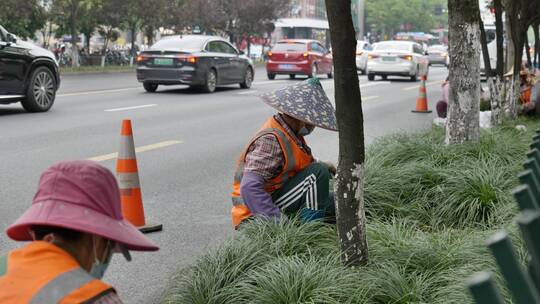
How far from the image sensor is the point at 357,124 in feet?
14.8

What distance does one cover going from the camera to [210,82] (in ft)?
72.0

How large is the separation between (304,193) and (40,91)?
1080 cm

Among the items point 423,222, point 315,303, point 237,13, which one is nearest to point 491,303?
point 315,303

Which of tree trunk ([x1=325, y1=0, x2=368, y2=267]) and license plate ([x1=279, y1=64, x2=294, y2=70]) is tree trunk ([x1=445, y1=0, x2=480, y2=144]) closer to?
tree trunk ([x1=325, y1=0, x2=368, y2=267])

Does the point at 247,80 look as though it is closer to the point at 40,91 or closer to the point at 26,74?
the point at 40,91

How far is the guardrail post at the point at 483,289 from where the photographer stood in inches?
55.3

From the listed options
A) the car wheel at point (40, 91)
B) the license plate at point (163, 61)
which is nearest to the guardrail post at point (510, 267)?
the car wheel at point (40, 91)

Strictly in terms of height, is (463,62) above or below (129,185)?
above

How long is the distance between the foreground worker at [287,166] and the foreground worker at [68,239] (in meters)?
2.79

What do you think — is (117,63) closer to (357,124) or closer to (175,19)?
(175,19)

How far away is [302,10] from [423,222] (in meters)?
94.9

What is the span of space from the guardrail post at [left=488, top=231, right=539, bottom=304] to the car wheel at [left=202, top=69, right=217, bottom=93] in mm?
20239

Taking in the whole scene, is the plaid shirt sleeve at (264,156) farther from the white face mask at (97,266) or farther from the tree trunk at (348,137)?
the white face mask at (97,266)

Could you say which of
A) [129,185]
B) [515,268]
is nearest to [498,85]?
[129,185]
